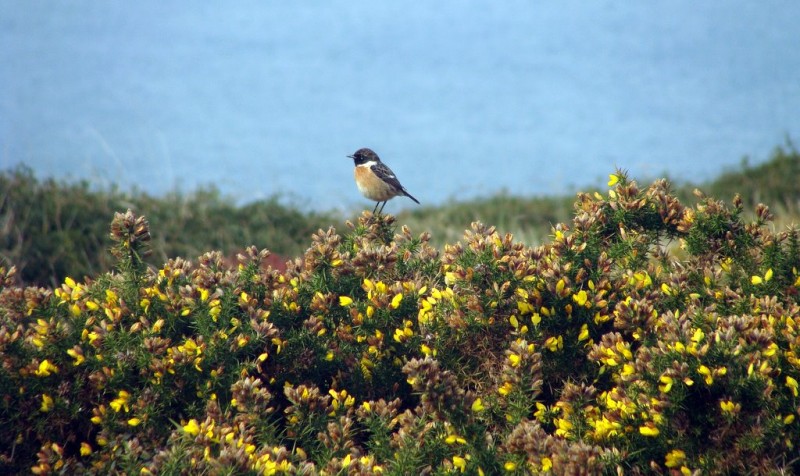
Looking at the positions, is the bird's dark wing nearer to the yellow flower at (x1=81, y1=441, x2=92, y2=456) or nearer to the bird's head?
the bird's head

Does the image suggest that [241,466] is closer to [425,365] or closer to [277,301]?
[425,365]

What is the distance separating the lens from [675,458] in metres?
3.23

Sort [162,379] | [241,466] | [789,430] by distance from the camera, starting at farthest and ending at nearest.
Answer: [162,379], [789,430], [241,466]

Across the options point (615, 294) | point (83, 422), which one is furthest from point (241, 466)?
point (615, 294)

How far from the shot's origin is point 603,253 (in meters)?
4.03

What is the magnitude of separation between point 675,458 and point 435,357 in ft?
3.59

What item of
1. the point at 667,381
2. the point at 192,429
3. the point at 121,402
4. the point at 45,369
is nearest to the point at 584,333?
the point at 667,381

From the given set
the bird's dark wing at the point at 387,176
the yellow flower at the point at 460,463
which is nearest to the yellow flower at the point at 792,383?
the yellow flower at the point at 460,463

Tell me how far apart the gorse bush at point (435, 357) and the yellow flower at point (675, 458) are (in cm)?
1

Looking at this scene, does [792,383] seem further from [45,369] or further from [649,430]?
[45,369]

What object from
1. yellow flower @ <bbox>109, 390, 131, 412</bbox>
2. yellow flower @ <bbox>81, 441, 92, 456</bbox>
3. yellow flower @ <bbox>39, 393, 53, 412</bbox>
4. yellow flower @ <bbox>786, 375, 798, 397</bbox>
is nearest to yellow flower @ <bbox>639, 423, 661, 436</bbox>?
yellow flower @ <bbox>786, 375, 798, 397</bbox>

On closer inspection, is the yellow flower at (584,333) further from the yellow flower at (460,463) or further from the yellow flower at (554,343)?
the yellow flower at (460,463)

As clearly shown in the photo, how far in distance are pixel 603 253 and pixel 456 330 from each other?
809 mm

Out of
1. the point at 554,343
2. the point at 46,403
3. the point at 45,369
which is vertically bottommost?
the point at 46,403
